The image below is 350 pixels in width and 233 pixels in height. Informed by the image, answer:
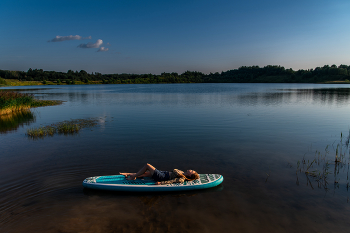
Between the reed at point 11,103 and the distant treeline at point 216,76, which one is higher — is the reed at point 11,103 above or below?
below

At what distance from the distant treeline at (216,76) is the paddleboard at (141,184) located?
138720 millimetres

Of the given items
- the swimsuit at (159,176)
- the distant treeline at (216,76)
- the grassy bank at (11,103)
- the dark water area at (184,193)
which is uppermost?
the distant treeline at (216,76)

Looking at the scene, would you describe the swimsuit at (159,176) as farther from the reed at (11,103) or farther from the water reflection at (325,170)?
the reed at (11,103)

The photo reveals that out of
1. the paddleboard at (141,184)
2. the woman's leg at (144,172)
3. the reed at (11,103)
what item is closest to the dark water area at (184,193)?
the paddleboard at (141,184)

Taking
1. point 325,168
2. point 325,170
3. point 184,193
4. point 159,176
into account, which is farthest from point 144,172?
point 325,168

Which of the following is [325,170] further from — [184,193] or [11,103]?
[11,103]

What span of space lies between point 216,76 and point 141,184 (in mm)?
181656

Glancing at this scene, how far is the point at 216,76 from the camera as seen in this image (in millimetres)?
181750

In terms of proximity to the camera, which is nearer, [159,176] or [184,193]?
[184,193]

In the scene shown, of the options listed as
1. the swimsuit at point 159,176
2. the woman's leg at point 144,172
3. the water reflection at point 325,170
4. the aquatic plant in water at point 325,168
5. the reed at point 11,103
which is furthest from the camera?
the reed at point 11,103

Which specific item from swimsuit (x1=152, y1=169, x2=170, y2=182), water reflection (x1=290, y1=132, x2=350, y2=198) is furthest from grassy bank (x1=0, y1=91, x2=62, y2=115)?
water reflection (x1=290, y1=132, x2=350, y2=198)

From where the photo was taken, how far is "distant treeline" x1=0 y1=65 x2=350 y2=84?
408 ft

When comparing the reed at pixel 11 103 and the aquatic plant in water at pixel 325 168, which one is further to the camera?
the reed at pixel 11 103

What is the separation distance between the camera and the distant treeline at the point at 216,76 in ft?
408
